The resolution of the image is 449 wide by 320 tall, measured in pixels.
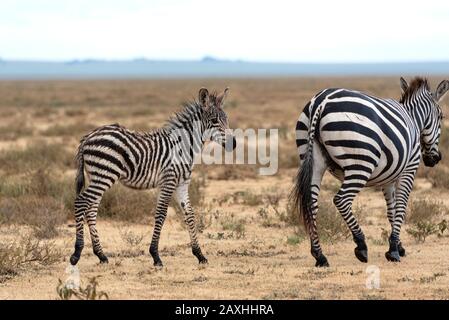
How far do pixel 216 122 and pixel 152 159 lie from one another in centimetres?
85

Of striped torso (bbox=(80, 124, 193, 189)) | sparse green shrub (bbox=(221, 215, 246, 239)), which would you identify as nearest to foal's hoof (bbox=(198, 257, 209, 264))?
striped torso (bbox=(80, 124, 193, 189))

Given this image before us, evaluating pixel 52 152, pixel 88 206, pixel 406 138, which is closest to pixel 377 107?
pixel 406 138

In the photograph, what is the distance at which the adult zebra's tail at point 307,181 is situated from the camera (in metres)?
8.16

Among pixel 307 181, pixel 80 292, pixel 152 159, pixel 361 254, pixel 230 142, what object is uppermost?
pixel 230 142

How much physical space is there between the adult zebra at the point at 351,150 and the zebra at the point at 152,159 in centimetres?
96

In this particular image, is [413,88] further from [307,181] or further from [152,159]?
[152,159]

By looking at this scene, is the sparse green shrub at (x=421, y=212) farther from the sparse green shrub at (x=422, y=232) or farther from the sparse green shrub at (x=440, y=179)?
the sparse green shrub at (x=440, y=179)

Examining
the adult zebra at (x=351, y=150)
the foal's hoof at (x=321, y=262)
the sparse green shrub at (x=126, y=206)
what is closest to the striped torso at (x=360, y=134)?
the adult zebra at (x=351, y=150)

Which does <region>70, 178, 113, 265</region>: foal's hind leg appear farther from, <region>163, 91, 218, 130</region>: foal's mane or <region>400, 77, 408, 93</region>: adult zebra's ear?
<region>400, 77, 408, 93</region>: adult zebra's ear

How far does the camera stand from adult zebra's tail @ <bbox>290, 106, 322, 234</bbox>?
8.16 meters

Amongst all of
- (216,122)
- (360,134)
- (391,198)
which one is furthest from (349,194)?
(216,122)

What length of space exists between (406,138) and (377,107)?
0.48 metres

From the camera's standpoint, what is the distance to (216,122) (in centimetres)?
874

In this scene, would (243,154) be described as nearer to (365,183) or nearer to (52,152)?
(52,152)
